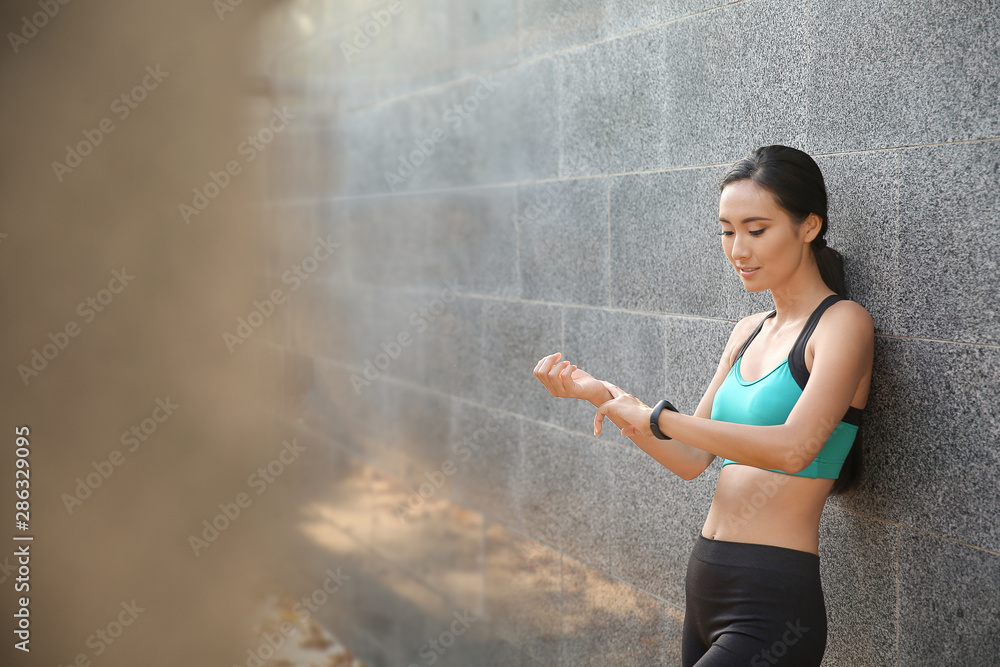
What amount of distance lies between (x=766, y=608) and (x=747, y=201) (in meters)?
0.75

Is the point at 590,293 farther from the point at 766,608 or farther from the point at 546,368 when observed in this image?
the point at 766,608

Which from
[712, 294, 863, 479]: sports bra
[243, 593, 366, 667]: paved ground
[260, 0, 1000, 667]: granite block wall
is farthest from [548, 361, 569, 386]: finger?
[243, 593, 366, 667]: paved ground

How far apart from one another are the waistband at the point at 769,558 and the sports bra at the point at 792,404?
14cm

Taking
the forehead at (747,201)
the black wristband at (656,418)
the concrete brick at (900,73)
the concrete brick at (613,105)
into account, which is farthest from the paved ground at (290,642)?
the concrete brick at (900,73)

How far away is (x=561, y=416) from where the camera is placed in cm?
273

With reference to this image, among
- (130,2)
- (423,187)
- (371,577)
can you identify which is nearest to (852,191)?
(130,2)

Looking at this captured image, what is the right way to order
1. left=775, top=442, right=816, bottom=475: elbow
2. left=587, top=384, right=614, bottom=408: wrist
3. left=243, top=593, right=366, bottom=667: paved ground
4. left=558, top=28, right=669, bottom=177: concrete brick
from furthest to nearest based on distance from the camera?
1. left=243, top=593, right=366, bottom=667: paved ground
2. left=558, top=28, right=669, bottom=177: concrete brick
3. left=587, top=384, right=614, bottom=408: wrist
4. left=775, top=442, right=816, bottom=475: elbow

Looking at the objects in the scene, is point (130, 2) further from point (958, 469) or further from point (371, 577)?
point (371, 577)

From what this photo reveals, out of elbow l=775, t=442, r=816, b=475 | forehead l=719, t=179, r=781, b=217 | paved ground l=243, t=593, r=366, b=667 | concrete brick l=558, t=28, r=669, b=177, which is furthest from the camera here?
paved ground l=243, t=593, r=366, b=667

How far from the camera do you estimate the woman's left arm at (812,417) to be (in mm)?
1413

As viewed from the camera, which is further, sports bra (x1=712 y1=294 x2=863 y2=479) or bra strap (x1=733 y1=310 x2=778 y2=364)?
bra strap (x1=733 y1=310 x2=778 y2=364)

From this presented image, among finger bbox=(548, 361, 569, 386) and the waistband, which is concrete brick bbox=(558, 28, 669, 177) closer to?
finger bbox=(548, 361, 569, 386)

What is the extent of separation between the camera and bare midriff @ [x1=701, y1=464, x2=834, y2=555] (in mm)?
1516

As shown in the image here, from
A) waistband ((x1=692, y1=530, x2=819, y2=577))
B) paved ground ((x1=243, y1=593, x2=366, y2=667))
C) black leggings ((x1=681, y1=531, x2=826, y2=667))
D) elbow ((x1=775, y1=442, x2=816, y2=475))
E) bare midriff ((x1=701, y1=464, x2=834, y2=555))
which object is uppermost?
elbow ((x1=775, y1=442, x2=816, y2=475))
